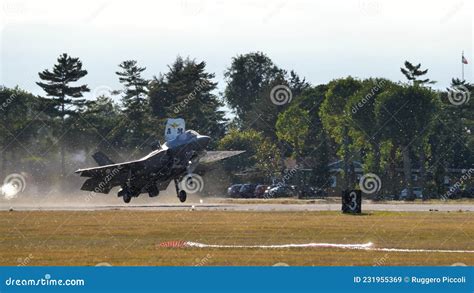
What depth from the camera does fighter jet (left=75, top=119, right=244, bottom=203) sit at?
69.2 meters

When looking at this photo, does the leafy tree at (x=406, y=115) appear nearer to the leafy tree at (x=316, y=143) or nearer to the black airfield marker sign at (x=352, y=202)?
the leafy tree at (x=316, y=143)

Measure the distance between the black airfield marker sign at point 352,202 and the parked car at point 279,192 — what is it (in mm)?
57897

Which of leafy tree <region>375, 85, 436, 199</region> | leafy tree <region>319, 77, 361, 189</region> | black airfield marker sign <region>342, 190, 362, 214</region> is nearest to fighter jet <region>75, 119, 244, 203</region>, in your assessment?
black airfield marker sign <region>342, 190, 362, 214</region>

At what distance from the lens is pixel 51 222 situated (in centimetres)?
5997

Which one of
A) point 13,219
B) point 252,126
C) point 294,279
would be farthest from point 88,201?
point 252,126

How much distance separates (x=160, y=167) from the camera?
7150 centimetres

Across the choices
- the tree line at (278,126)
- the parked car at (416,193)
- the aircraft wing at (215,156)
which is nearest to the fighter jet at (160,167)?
the aircraft wing at (215,156)

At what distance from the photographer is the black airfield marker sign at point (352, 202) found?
70188 mm

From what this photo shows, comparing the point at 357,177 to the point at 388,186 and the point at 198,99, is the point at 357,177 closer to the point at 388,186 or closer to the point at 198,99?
the point at 388,186

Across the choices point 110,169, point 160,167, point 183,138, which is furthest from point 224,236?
point 110,169

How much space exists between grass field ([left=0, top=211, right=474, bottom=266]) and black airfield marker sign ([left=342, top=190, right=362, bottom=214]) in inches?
55.3

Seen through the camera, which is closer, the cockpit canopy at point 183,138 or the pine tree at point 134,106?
the cockpit canopy at point 183,138

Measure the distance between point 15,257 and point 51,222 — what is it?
22.3 meters

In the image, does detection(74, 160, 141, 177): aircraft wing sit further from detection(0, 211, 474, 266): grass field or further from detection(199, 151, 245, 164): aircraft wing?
detection(199, 151, 245, 164): aircraft wing
